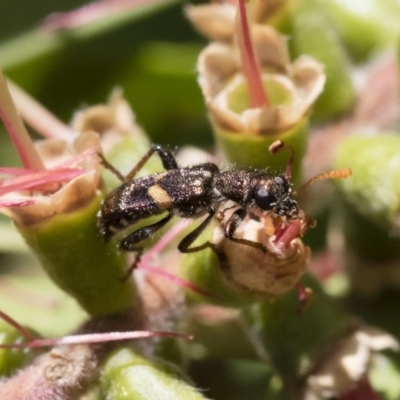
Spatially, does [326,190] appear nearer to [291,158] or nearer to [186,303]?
[291,158]

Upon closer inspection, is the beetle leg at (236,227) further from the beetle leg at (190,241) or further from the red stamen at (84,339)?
the red stamen at (84,339)

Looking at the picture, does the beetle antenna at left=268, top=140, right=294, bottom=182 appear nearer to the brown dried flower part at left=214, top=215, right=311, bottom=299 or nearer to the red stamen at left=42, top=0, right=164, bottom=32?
the brown dried flower part at left=214, top=215, right=311, bottom=299

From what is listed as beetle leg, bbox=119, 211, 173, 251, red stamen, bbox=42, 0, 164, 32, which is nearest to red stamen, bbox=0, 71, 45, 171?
beetle leg, bbox=119, 211, 173, 251

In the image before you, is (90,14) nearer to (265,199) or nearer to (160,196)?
(160,196)

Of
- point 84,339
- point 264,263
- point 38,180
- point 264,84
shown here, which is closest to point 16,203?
point 38,180

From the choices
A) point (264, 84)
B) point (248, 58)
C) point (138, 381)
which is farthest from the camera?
point (264, 84)

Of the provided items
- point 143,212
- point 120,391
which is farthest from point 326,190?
point 120,391
